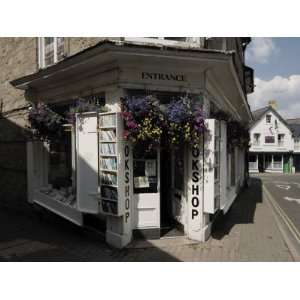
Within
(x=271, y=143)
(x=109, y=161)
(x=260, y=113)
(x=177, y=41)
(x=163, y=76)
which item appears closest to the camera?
(x=109, y=161)

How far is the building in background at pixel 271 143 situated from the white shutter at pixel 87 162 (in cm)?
3353

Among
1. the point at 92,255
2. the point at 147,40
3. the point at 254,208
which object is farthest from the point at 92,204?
the point at 254,208

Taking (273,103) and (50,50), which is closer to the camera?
(50,50)

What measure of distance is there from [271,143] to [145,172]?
34.5 metres

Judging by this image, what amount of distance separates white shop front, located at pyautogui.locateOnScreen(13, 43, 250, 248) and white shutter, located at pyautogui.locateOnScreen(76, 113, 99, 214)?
20 mm

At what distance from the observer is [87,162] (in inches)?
237

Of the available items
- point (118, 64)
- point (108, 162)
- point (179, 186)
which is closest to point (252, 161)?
point (179, 186)

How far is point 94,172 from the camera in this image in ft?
19.4

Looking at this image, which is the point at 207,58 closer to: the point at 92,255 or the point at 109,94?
the point at 109,94

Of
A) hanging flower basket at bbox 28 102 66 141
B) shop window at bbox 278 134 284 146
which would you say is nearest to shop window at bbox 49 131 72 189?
hanging flower basket at bbox 28 102 66 141

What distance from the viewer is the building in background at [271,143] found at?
1447 inches

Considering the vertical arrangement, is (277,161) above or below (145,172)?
below

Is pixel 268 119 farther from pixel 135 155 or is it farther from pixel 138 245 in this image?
pixel 138 245

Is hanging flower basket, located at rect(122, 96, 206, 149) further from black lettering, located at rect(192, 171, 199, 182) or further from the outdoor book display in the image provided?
black lettering, located at rect(192, 171, 199, 182)
